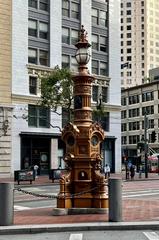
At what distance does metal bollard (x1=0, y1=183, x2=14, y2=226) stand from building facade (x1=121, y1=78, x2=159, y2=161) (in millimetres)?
83017

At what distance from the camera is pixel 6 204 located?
13.1 meters

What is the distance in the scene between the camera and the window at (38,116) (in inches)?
1956

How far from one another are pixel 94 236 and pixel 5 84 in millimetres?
36060

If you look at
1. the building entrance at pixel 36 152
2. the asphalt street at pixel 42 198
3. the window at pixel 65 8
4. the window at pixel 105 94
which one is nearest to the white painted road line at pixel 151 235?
the asphalt street at pixel 42 198

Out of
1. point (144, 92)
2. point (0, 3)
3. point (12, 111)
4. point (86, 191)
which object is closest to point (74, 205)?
point (86, 191)

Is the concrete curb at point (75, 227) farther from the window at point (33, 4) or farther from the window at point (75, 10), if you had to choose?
the window at point (75, 10)

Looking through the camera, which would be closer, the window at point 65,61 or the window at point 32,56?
the window at point 32,56

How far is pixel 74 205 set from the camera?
52.4 ft

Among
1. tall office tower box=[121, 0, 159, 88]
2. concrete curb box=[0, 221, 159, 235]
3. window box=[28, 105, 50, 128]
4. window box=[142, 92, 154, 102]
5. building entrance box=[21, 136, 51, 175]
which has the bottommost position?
concrete curb box=[0, 221, 159, 235]

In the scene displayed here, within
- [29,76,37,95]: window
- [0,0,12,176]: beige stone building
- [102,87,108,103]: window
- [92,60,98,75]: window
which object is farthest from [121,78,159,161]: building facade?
[0,0,12,176]: beige stone building

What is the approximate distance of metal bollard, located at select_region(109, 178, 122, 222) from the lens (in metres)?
13.4

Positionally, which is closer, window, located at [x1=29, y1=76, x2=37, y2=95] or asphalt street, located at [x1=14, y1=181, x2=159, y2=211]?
asphalt street, located at [x1=14, y1=181, x2=159, y2=211]

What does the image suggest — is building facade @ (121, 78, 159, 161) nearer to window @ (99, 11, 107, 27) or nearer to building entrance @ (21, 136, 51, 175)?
window @ (99, 11, 107, 27)

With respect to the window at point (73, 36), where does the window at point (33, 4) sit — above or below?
above
